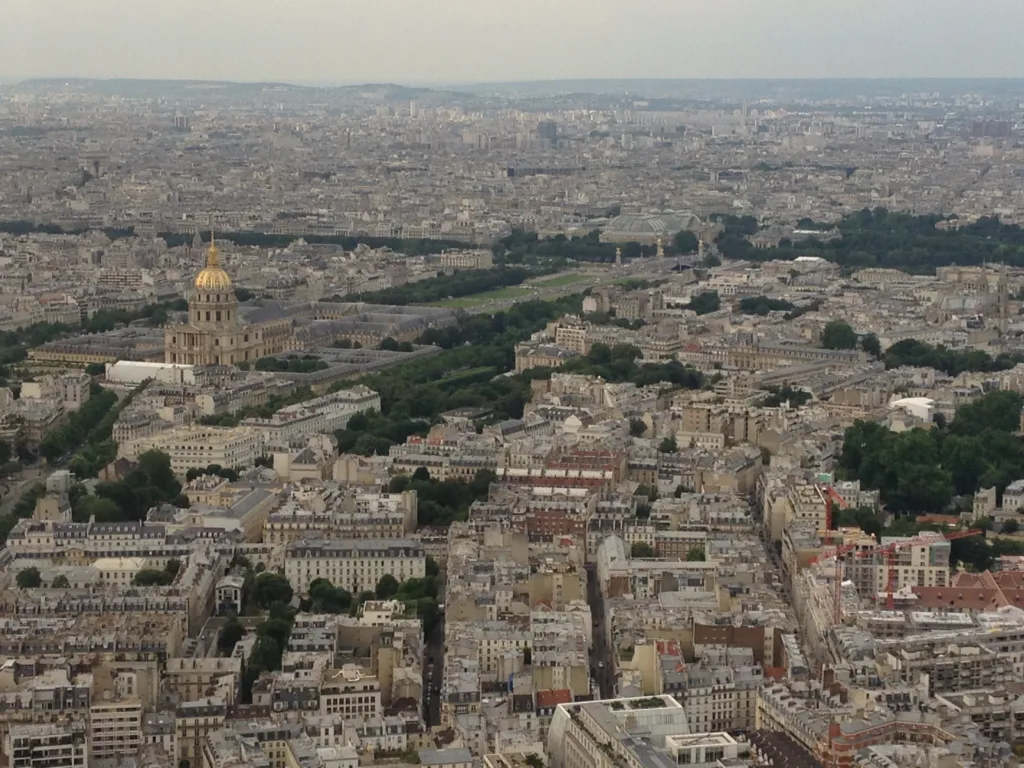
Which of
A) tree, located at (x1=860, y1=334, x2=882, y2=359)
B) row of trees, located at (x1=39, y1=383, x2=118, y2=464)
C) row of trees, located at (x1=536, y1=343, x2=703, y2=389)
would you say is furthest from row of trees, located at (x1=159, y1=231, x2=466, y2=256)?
row of trees, located at (x1=39, y1=383, x2=118, y2=464)

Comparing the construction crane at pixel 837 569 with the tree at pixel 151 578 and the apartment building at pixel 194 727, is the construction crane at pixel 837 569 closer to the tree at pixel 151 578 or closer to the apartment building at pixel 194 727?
the apartment building at pixel 194 727

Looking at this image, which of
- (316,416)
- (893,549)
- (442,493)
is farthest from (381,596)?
(316,416)

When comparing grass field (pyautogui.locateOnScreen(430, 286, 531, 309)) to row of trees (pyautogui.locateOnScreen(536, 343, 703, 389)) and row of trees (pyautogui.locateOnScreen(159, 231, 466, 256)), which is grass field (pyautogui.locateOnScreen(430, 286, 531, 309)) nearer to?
row of trees (pyautogui.locateOnScreen(159, 231, 466, 256))

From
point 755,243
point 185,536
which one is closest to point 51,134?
point 755,243

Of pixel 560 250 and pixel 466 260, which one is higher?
pixel 466 260

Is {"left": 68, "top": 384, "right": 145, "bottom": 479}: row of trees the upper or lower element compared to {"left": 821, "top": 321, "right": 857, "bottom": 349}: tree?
upper

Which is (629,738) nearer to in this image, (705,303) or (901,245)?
(705,303)
